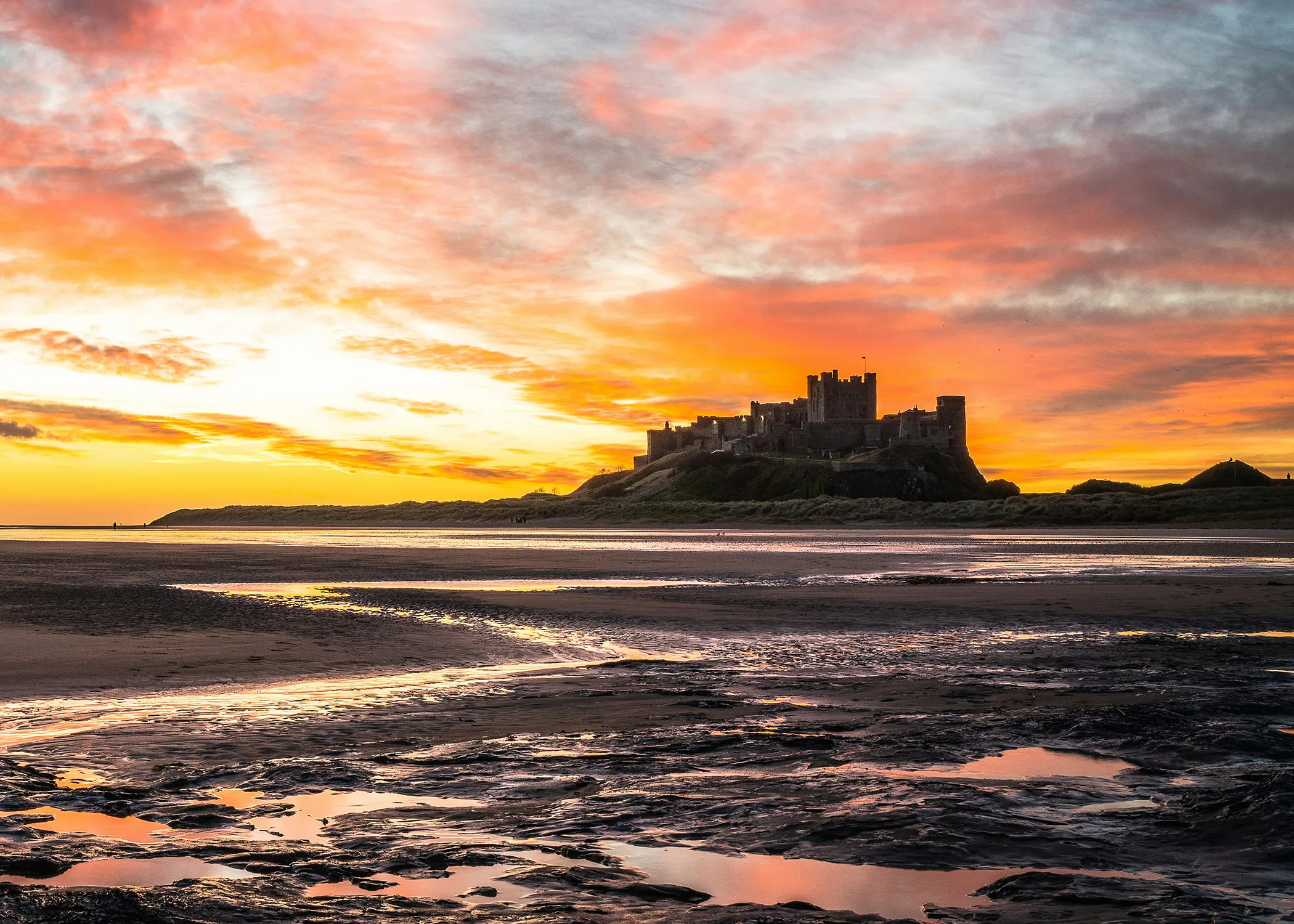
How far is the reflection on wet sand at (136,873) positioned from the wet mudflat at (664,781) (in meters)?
0.02

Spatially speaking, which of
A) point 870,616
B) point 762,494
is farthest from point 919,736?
point 762,494

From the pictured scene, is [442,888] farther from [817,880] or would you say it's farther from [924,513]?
[924,513]

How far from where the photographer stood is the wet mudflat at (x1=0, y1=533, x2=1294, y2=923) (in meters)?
4.98

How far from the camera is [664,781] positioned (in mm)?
7105

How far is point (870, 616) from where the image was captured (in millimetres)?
19172

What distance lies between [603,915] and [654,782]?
7.81 feet

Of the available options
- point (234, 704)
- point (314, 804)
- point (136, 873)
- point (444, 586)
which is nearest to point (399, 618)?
point (444, 586)

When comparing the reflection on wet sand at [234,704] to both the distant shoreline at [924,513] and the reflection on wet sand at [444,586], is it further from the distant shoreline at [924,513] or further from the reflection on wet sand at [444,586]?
the distant shoreline at [924,513]

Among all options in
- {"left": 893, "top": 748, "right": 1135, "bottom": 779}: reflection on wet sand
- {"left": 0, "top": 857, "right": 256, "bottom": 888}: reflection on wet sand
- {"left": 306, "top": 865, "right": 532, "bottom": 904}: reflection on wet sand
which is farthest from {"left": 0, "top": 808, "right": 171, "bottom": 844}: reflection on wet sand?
{"left": 893, "top": 748, "right": 1135, "bottom": 779}: reflection on wet sand

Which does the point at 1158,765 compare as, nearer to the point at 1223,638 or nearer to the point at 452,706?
the point at 452,706

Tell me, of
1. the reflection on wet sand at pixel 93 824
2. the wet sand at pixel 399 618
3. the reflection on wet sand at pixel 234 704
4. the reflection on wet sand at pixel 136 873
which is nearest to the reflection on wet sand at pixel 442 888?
the reflection on wet sand at pixel 136 873

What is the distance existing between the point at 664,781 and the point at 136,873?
3.27 metres

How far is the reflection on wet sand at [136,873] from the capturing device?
16.5 ft

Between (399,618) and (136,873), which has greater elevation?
(136,873)
